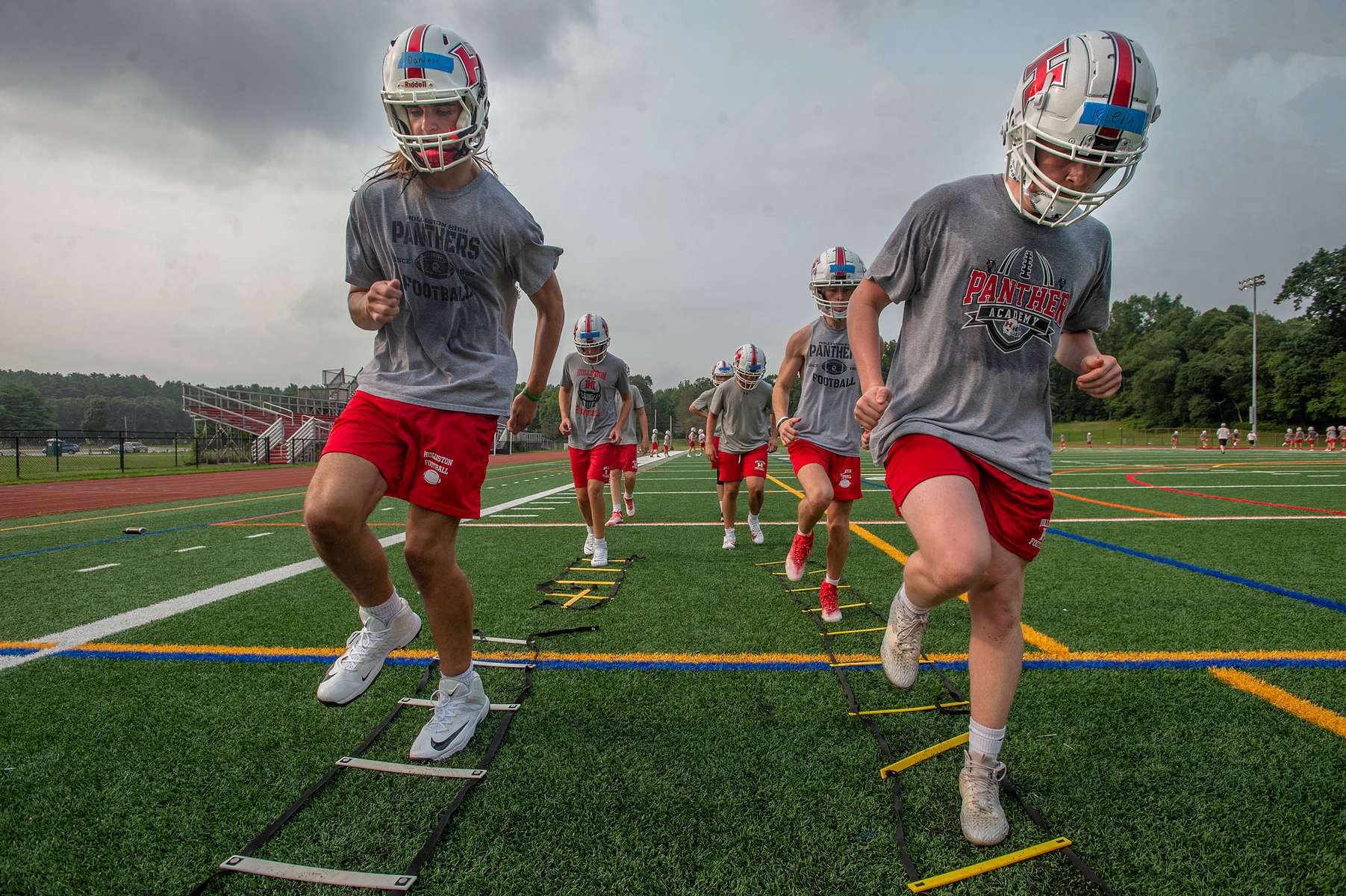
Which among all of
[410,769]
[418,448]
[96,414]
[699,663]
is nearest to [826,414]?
[699,663]

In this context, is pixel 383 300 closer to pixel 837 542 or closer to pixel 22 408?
pixel 837 542

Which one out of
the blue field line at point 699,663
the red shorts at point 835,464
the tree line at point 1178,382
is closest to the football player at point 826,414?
the red shorts at point 835,464

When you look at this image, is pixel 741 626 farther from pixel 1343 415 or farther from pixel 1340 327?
pixel 1340 327

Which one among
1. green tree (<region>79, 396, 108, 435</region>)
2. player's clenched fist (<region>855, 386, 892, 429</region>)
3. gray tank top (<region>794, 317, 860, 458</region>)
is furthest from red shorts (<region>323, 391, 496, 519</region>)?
green tree (<region>79, 396, 108, 435</region>)

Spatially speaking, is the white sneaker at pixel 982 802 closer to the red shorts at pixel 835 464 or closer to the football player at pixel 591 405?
the red shorts at pixel 835 464

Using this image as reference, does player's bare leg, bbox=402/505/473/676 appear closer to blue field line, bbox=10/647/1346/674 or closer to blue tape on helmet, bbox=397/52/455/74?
blue field line, bbox=10/647/1346/674

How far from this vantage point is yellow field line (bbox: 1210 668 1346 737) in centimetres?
239

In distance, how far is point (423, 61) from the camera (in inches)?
90.2

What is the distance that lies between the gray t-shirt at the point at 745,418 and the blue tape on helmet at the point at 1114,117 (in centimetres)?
504

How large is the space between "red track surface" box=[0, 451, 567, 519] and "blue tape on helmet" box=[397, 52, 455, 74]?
26.5ft

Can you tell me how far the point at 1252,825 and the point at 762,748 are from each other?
1407 millimetres

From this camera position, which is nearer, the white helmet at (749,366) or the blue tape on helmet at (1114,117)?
the blue tape on helmet at (1114,117)

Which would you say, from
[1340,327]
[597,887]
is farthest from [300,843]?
[1340,327]

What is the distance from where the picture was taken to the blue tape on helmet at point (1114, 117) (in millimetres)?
1892
